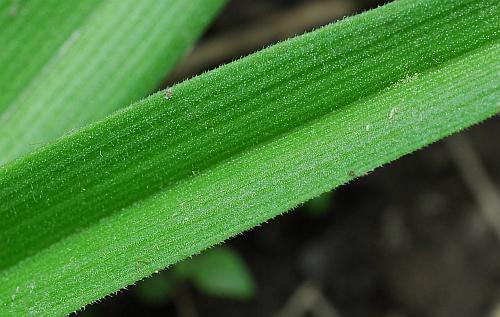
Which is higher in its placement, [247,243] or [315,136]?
[247,243]

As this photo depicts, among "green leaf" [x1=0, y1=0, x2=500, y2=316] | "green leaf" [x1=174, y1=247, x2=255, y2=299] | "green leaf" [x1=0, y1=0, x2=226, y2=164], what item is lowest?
Answer: "green leaf" [x1=0, y1=0, x2=500, y2=316]

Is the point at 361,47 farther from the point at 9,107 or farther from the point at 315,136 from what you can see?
the point at 9,107

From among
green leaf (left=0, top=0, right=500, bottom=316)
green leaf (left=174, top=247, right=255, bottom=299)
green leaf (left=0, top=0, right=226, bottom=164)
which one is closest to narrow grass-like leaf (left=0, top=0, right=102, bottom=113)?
green leaf (left=0, top=0, right=226, bottom=164)

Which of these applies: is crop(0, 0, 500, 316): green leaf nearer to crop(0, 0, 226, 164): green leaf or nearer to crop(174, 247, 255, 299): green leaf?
crop(0, 0, 226, 164): green leaf

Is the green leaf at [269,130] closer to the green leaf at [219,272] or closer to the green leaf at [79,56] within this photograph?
the green leaf at [79,56]

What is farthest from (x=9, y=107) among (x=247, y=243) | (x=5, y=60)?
(x=247, y=243)

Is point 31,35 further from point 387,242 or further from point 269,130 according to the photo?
point 387,242

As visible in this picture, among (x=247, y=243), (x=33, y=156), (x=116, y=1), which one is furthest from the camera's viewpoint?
(x=247, y=243)
